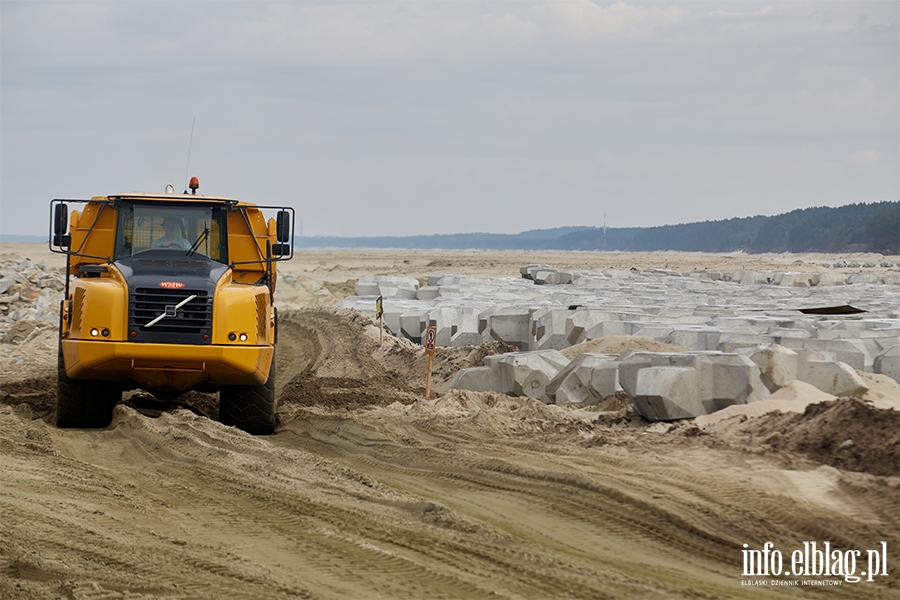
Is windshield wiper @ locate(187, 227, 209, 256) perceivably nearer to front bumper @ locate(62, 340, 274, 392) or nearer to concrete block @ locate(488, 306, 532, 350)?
front bumper @ locate(62, 340, 274, 392)

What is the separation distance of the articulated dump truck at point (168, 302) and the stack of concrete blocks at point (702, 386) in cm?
413

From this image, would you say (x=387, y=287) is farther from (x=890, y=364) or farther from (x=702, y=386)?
(x=702, y=386)

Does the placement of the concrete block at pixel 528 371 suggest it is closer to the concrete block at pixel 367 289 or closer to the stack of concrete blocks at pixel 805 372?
the stack of concrete blocks at pixel 805 372

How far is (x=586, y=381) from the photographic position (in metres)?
11.9

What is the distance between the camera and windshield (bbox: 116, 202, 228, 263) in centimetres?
1083

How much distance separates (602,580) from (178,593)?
236cm

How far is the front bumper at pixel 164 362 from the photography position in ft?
32.0

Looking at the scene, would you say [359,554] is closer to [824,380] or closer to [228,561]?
[228,561]

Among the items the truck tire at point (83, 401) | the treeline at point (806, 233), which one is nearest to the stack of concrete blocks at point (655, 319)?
the truck tire at point (83, 401)

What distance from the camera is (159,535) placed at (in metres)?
6.61

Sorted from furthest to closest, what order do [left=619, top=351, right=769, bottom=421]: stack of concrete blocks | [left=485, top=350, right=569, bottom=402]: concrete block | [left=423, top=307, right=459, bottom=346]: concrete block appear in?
[left=423, top=307, right=459, bottom=346]: concrete block → [left=485, top=350, right=569, bottom=402]: concrete block → [left=619, top=351, right=769, bottom=421]: stack of concrete blocks

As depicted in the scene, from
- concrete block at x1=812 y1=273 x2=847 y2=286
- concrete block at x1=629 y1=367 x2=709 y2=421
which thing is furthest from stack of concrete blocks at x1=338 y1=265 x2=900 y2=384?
concrete block at x1=812 y1=273 x2=847 y2=286

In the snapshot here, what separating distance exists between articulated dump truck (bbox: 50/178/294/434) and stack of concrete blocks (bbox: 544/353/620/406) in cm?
350

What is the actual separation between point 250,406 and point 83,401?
5.99 feet
